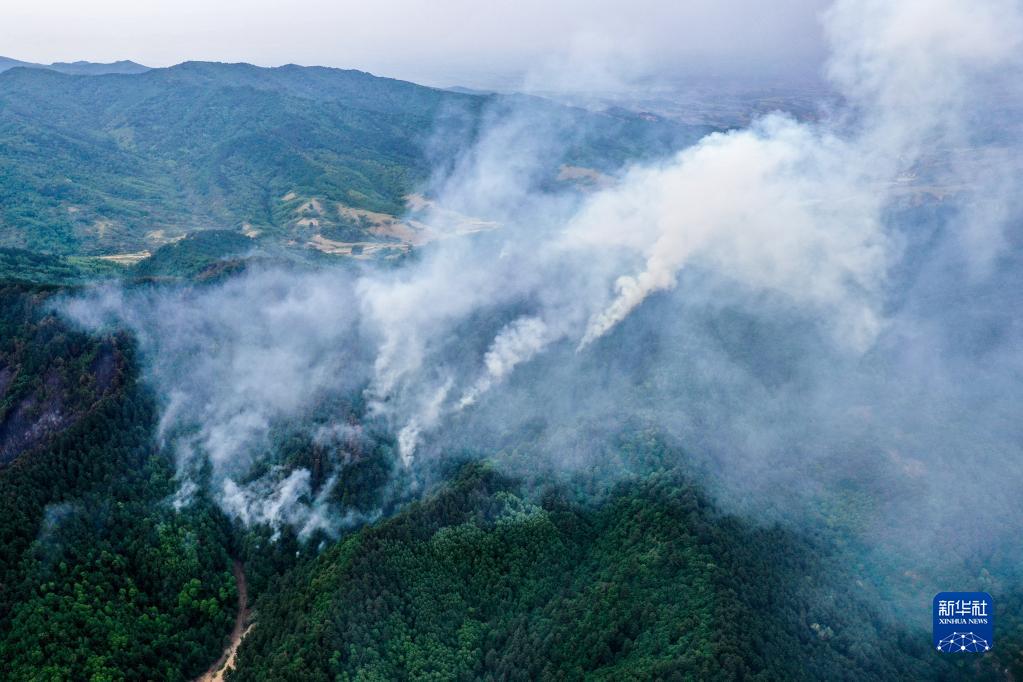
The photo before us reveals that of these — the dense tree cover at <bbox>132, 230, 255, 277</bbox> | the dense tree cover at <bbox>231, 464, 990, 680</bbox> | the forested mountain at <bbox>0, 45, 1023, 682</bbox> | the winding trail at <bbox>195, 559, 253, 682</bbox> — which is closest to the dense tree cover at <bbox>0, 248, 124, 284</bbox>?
the dense tree cover at <bbox>132, 230, 255, 277</bbox>

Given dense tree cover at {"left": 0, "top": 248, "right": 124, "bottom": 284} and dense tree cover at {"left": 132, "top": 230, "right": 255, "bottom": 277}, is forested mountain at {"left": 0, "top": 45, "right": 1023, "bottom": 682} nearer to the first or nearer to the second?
dense tree cover at {"left": 0, "top": 248, "right": 124, "bottom": 284}

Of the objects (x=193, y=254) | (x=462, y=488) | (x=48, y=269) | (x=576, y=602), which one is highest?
(x=48, y=269)

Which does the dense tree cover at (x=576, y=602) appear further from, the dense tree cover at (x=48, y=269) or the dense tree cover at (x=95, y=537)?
the dense tree cover at (x=48, y=269)

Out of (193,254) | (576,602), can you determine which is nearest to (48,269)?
(193,254)

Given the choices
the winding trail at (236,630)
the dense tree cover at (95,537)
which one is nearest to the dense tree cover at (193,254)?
the dense tree cover at (95,537)

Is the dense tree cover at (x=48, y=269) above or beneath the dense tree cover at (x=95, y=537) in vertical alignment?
above

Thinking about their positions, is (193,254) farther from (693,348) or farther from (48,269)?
(693,348)
